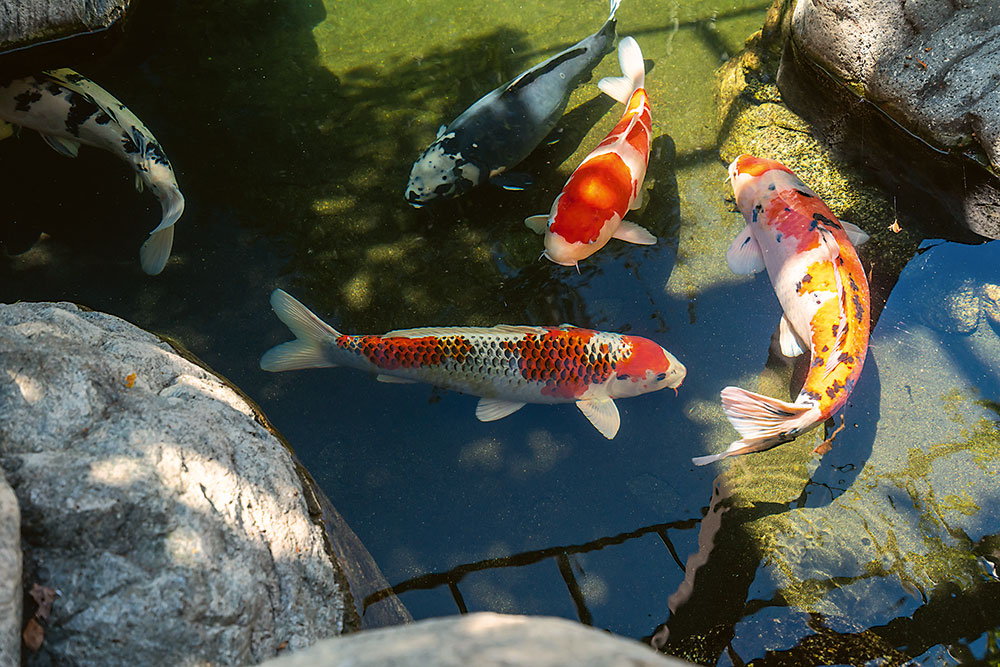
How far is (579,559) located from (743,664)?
875 mm

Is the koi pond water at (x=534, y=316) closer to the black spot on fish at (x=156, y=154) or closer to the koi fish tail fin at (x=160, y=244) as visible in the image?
the koi fish tail fin at (x=160, y=244)

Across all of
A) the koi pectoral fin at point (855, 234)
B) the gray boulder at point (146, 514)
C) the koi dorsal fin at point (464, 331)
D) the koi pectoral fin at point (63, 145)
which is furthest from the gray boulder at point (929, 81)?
the koi pectoral fin at point (63, 145)

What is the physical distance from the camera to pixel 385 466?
3.63 m

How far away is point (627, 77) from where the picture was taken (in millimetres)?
4926

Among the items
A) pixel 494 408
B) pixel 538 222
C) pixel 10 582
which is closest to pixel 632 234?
pixel 538 222

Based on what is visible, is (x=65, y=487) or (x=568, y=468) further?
(x=568, y=468)

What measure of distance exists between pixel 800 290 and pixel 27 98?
513 centimetres

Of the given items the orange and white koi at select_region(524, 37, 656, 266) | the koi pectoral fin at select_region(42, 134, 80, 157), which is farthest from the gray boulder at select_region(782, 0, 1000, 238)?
the koi pectoral fin at select_region(42, 134, 80, 157)

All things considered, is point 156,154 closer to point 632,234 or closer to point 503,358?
point 503,358

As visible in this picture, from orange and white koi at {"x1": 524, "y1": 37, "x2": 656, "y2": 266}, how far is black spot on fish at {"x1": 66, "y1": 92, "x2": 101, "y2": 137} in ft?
9.97

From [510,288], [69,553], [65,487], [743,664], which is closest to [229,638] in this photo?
[69,553]

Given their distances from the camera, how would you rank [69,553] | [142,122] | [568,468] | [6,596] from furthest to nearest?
[142,122] < [568,468] < [69,553] < [6,596]

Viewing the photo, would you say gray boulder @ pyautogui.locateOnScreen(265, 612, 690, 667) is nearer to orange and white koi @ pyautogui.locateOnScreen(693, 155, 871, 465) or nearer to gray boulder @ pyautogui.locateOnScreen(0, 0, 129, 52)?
orange and white koi @ pyautogui.locateOnScreen(693, 155, 871, 465)

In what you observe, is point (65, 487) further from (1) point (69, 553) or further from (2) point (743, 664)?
(2) point (743, 664)
